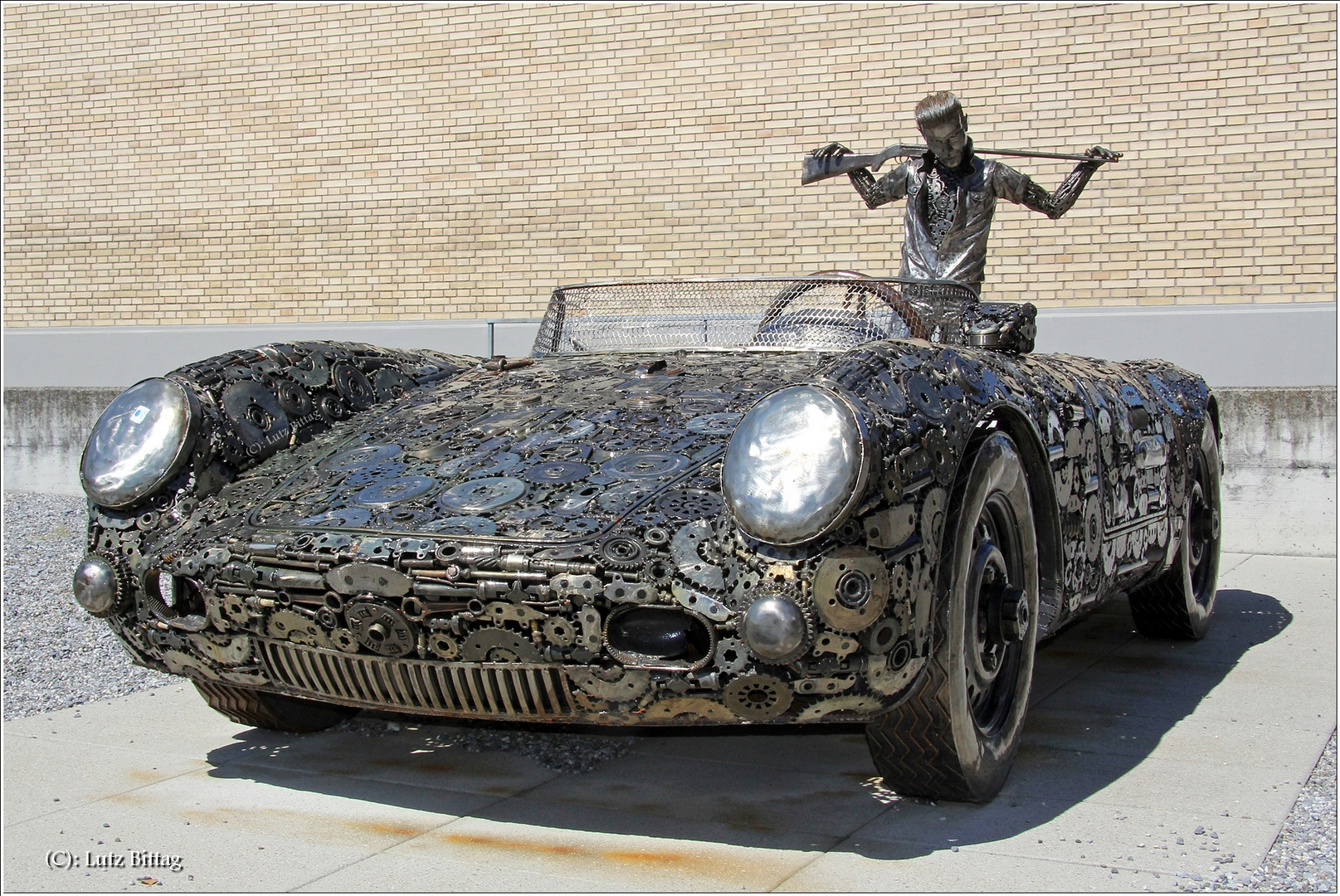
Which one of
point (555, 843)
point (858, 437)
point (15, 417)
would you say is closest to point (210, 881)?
point (555, 843)

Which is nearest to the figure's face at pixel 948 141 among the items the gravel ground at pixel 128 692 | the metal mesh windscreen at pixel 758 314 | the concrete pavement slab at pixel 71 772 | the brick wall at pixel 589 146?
the metal mesh windscreen at pixel 758 314

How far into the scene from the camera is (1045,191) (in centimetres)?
513

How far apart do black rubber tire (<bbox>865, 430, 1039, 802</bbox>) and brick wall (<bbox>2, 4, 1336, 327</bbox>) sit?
19.5ft

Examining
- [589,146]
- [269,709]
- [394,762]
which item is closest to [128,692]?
[269,709]

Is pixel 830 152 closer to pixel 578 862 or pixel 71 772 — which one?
pixel 578 862

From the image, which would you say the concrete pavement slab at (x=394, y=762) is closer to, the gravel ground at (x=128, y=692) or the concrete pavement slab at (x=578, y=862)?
the gravel ground at (x=128, y=692)

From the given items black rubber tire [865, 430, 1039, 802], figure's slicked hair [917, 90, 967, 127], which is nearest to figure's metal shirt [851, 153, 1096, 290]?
figure's slicked hair [917, 90, 967, 127]

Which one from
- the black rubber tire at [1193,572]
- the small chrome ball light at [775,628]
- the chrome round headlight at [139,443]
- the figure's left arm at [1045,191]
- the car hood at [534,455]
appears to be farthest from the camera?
the figure's left arm at [1045,191]

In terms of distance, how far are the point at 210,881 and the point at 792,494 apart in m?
1.43

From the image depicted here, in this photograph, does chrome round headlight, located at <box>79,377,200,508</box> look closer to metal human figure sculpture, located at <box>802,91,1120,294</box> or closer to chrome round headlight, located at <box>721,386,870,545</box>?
chrome round headlight, located at <box>721,386,870,545</box>

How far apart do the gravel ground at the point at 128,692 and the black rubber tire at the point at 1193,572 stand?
1.24 m

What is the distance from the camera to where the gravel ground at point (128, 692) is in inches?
101

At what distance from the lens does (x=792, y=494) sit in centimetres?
244

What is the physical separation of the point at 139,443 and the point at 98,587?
403 millimetres
